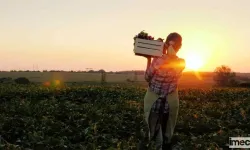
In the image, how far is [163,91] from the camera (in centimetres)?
704

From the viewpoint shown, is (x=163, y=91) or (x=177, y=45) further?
(x=163, y=91)

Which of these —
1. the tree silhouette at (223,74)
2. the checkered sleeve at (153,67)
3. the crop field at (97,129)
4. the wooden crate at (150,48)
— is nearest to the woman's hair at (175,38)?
the wooden crate at (150,48)

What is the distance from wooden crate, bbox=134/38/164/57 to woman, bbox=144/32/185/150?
0.08 metres

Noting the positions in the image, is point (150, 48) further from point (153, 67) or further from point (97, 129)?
point (97, 129)

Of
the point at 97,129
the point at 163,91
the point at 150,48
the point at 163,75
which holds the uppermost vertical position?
the point at 150,48

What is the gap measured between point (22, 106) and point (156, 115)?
9.53 m

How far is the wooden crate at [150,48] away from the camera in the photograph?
22.5ft

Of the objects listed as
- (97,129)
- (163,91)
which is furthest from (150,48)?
(97,129)

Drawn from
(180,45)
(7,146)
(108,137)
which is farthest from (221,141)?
(7,146)

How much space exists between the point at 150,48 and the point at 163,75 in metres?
0.50

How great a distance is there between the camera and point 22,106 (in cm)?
1565

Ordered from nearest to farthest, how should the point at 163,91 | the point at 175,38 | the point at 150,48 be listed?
the point at 175,38 < the point at 150,48 < the point at 163,91

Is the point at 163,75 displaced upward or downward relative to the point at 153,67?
downward

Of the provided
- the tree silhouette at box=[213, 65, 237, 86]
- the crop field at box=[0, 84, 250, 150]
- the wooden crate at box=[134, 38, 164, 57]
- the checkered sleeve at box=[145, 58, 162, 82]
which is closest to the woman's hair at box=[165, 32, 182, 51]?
the wooden crate at box=[134, 38, 164, 57]
